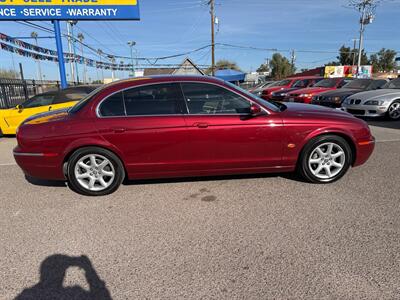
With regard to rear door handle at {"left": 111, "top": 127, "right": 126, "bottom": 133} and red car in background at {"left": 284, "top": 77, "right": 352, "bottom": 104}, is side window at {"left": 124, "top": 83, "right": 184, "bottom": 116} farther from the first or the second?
red car in background at {"left": 284, "top": 77, "right": 352, "bottom": 104}

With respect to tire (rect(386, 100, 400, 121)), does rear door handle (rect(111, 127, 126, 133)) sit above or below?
above

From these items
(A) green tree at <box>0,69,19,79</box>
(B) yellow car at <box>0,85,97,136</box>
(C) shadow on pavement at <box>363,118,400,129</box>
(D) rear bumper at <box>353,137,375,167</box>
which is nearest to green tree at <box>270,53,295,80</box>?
(A) green tree at <box>0,69,19,79</box>

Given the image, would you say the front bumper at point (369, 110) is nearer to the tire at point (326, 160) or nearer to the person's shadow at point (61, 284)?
the tire at point (326, 160)

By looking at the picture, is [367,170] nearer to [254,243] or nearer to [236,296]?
[254,243]

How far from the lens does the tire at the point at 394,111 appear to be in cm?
939

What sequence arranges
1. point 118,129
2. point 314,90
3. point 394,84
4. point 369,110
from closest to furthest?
point 118,129
point 369,110
point 394,84
point 314,90

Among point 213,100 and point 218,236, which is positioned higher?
point 213,100

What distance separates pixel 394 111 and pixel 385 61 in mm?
86531

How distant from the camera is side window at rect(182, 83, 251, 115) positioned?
4.02 metres

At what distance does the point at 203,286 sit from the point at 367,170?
144 inches

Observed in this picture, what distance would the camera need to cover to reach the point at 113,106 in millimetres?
3969

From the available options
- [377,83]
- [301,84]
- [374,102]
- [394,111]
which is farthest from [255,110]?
[301,84]

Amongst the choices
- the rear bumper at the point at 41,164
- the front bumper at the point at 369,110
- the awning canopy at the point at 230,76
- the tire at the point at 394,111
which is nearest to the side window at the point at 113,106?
the rear bumper at the point at 41,164

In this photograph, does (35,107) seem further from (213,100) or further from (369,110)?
(369,110)
